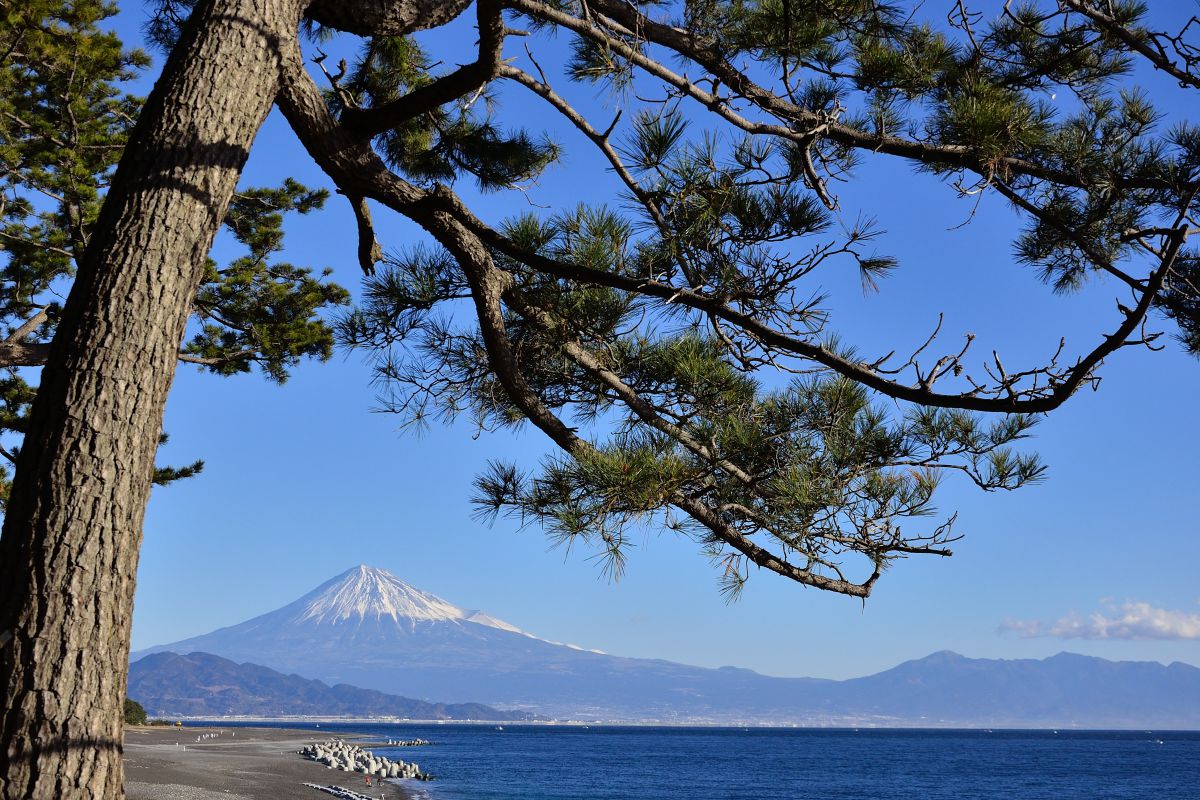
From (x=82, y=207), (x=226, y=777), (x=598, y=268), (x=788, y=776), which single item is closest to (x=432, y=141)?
(x=598, y=268)

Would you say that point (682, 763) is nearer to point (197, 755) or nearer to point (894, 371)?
point (197, 755)

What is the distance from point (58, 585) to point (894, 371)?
2083mm

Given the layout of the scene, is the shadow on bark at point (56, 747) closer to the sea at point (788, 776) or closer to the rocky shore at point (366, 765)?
the sea at point (788, 776)

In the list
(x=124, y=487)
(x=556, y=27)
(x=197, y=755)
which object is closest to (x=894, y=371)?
(x=556, y=27)

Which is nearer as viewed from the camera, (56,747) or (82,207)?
(56,747)

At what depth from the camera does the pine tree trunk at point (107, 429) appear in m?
1.89

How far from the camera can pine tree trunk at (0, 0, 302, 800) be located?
1894 millimetres

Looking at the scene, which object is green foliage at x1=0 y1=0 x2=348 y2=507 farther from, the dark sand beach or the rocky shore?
the rocky shore

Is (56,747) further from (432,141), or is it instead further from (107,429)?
(432,141)

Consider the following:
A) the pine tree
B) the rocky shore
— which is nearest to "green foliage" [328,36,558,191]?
the pine tree

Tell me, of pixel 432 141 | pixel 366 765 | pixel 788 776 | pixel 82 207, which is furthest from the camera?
pixel 788 776

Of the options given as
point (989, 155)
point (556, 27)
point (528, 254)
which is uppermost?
point (556, 27)

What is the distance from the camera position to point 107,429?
79.5 inches

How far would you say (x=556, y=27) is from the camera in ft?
11.3
